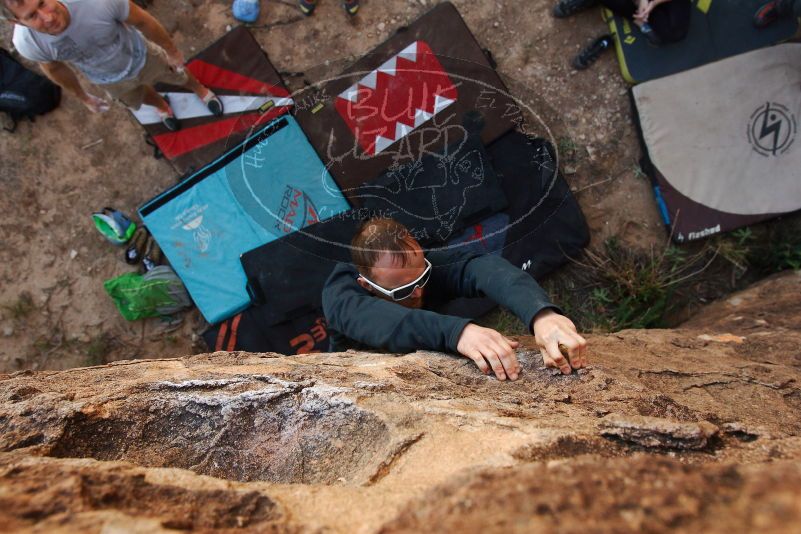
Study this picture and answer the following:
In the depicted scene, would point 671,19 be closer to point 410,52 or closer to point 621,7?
point 621,7

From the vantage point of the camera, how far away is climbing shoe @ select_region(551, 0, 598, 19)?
12.1 ft

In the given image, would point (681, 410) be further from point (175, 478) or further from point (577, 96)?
point (577, 96)

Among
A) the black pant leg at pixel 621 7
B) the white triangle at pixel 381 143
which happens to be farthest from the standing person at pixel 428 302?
the black pant leg at pixel 621 7

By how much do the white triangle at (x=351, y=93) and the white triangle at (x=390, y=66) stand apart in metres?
0.26

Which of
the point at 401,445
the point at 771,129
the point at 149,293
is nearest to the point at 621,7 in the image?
the point at 771,129

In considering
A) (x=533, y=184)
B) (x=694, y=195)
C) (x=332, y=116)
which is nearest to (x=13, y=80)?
(x=332, y=116)

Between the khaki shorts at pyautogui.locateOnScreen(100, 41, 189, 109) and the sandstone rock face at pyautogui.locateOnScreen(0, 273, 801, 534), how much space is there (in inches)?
92.3

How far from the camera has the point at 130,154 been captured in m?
3.89

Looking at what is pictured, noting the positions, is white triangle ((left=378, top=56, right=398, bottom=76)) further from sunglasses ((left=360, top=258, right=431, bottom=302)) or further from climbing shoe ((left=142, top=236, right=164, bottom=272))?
climbing shoe ((left=142, top=236, right=164, bottom=272))

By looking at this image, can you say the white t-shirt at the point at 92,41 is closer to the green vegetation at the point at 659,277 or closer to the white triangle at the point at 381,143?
the white triangle at the point at 381,143

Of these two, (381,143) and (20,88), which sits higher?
(20,88)

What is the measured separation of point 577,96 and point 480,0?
1.10m

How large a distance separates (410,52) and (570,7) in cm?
136

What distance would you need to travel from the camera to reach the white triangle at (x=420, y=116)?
2895 mm
